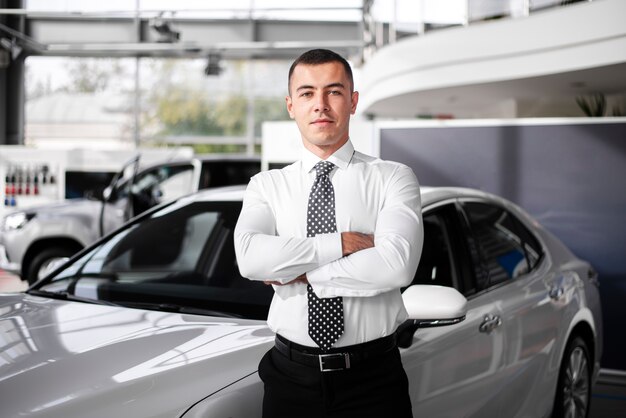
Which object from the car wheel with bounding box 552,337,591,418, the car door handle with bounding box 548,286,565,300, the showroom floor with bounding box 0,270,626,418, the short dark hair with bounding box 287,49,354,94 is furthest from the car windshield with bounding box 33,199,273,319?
the showroom floor with bounding box 0,270,626,418

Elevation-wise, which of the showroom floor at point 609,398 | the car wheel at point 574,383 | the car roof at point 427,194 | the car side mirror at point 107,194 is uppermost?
the car roof at point 427,194

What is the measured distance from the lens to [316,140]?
6.93ft

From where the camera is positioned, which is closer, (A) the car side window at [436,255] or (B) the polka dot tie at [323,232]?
(B) the polka dot tie at [323,232]

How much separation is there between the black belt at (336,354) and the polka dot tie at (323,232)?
3 cm

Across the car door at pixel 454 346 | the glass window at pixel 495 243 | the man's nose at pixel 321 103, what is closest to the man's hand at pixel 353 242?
the man's nose at pixel 321 103

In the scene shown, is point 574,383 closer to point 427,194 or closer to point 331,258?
point 427,194

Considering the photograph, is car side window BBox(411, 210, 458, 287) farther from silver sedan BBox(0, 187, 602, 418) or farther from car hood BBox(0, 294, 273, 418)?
car hood BBox(0, 294, 273, 418)

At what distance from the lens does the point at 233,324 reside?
8.11ft

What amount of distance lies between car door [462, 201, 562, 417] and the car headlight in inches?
253

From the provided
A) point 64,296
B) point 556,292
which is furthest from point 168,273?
point 556,292

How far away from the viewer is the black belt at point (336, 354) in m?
1.97

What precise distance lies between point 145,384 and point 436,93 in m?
9.75

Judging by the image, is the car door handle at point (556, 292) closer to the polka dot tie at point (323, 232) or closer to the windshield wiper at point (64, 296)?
the polka dot tie at point (323, 232)

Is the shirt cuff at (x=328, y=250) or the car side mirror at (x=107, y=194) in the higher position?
the shirt cuff at (x=328, y=250)
